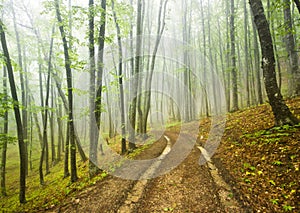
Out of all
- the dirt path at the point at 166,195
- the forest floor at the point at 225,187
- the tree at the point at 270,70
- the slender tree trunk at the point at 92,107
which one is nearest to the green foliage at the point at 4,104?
the slender tree trunk at the point at 92,107

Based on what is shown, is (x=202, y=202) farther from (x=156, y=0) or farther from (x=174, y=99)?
(x=174, y=99)

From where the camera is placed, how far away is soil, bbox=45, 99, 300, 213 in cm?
355

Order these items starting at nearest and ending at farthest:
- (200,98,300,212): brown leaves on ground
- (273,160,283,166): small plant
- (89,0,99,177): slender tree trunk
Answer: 1. (200,98,300,212): brown leaves on ground
2. (273,160,283,166): small plant
3. (89,0,99,177): slender tree trunk

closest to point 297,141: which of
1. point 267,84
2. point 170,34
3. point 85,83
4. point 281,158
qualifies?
point 281,158

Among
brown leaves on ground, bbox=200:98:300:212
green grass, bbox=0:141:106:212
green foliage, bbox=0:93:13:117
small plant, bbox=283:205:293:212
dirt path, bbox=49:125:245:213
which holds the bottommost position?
green grass, bbox=0:141:106:212

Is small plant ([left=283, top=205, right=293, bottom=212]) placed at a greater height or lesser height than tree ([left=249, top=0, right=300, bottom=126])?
lesser

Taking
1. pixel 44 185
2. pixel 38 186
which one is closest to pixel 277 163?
pixel 44 185

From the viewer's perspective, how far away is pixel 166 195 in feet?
14.4

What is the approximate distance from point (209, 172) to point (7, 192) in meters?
13.7

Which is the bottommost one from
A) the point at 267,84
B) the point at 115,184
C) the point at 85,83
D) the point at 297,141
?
the point at 115,184

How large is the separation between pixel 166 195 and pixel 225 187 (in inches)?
61.0

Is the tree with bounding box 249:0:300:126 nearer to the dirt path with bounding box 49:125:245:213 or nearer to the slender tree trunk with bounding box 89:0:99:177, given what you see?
the dirt path with bounding box 49:125:245:213

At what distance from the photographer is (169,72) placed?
27.4 meters

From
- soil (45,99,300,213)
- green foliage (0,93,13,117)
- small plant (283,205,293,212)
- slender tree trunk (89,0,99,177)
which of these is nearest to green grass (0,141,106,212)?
slender tree trunk (89,0,99,177)
